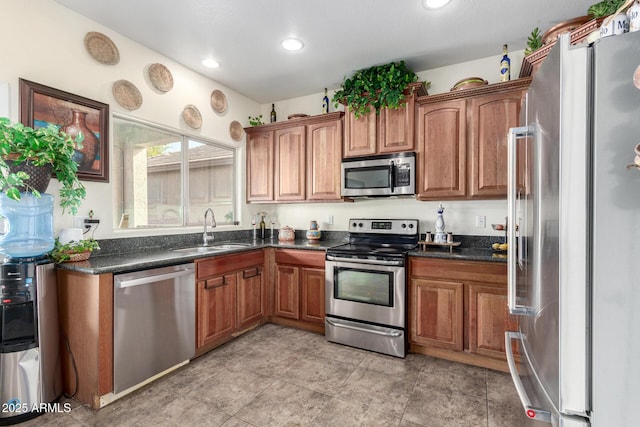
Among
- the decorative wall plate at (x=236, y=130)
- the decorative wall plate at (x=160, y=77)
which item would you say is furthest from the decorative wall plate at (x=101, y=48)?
the decorative wall plate at (x=236, y=130)

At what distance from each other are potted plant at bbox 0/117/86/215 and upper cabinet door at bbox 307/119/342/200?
7.03ft

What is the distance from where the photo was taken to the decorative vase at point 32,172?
1.73 m

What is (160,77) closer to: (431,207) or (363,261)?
(363,261)

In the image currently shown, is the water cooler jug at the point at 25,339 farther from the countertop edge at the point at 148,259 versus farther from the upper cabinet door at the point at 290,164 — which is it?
the upper cabinet door at the point at 290,164

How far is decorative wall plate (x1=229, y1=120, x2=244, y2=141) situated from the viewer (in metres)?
3.73

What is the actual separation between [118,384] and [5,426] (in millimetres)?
559

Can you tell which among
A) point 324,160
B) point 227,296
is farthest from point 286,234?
point 227,296

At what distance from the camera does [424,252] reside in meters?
2.64

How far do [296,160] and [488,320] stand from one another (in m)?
2.53

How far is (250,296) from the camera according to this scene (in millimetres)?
3109

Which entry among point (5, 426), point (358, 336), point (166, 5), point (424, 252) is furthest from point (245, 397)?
point (166, 5)

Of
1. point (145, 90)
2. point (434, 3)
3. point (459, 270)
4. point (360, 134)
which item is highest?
point (434, 3)

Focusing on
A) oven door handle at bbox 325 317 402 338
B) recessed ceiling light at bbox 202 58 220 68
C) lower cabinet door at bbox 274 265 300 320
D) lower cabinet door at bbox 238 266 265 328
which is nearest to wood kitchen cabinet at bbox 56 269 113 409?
lower cabinet door at bbox 238 266 265 328

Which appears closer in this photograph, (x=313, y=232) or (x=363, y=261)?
(x=363, y=261)
